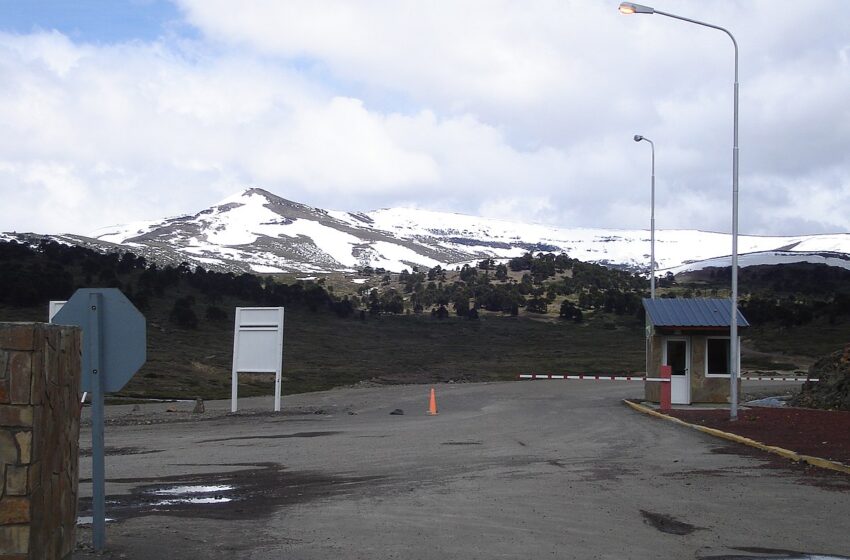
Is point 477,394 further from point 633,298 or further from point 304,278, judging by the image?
point 304,278

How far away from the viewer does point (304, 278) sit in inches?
4028

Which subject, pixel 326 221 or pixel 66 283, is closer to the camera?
pixel 66 283

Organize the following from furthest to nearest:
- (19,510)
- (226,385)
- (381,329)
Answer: (381,329) < (226,385) < (19,510)

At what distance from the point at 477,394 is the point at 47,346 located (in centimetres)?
3104

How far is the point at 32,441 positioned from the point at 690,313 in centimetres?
2606

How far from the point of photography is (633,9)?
21.9 m

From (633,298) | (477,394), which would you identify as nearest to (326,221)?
(633,298)

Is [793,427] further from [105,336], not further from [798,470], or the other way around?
[105,336]

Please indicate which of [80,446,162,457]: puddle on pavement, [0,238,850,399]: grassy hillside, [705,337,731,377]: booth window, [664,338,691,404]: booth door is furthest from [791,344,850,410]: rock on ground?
[0,238,850,399]: grassy hillside

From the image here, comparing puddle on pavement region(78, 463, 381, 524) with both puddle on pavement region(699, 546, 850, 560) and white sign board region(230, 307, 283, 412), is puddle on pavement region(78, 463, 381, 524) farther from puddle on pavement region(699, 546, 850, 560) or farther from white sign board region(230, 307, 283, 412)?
white sign board region(230, 307, 283, 412)

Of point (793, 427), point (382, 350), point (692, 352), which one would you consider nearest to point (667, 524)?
point (793, 427)

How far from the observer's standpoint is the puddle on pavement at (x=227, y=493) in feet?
35.8

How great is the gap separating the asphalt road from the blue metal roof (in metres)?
7.63

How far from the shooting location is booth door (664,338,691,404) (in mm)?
29812
